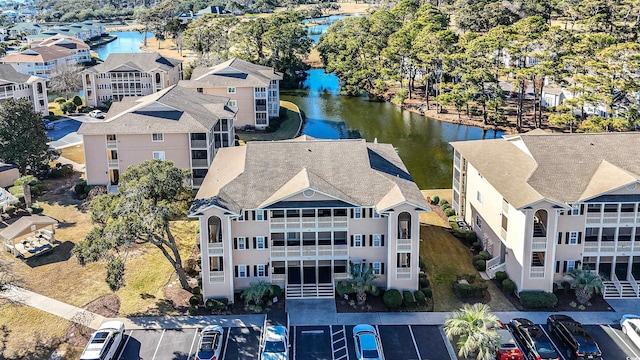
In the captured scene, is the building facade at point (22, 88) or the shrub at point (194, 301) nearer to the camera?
the shrub at point (194, 301)

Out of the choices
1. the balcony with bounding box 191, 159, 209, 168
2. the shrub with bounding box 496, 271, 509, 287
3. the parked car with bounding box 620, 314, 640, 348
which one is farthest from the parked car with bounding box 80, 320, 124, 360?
the parked car with bounding box 620, 314, 640, 348

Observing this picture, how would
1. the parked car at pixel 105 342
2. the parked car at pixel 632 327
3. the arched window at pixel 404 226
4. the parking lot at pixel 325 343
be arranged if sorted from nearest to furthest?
the parked car at pixel 105 342 → the parking lot at pixel 325 343 → the parked car at pixel 632 327 → the arched window at pixel 404 226

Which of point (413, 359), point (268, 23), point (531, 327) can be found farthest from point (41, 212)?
point (268, 23)

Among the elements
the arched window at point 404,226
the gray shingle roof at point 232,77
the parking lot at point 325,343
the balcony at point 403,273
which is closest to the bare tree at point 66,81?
the gray shingle roof at point 232,77

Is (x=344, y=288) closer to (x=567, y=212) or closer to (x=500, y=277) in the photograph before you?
(x=500, y=277)

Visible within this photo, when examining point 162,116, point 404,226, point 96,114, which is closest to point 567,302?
point 404,226

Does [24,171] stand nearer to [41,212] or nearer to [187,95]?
[41,212]

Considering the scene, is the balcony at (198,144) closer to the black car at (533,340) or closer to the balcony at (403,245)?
the balcony at (403,245)

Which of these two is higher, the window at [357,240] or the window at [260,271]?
the window at [357,240]
